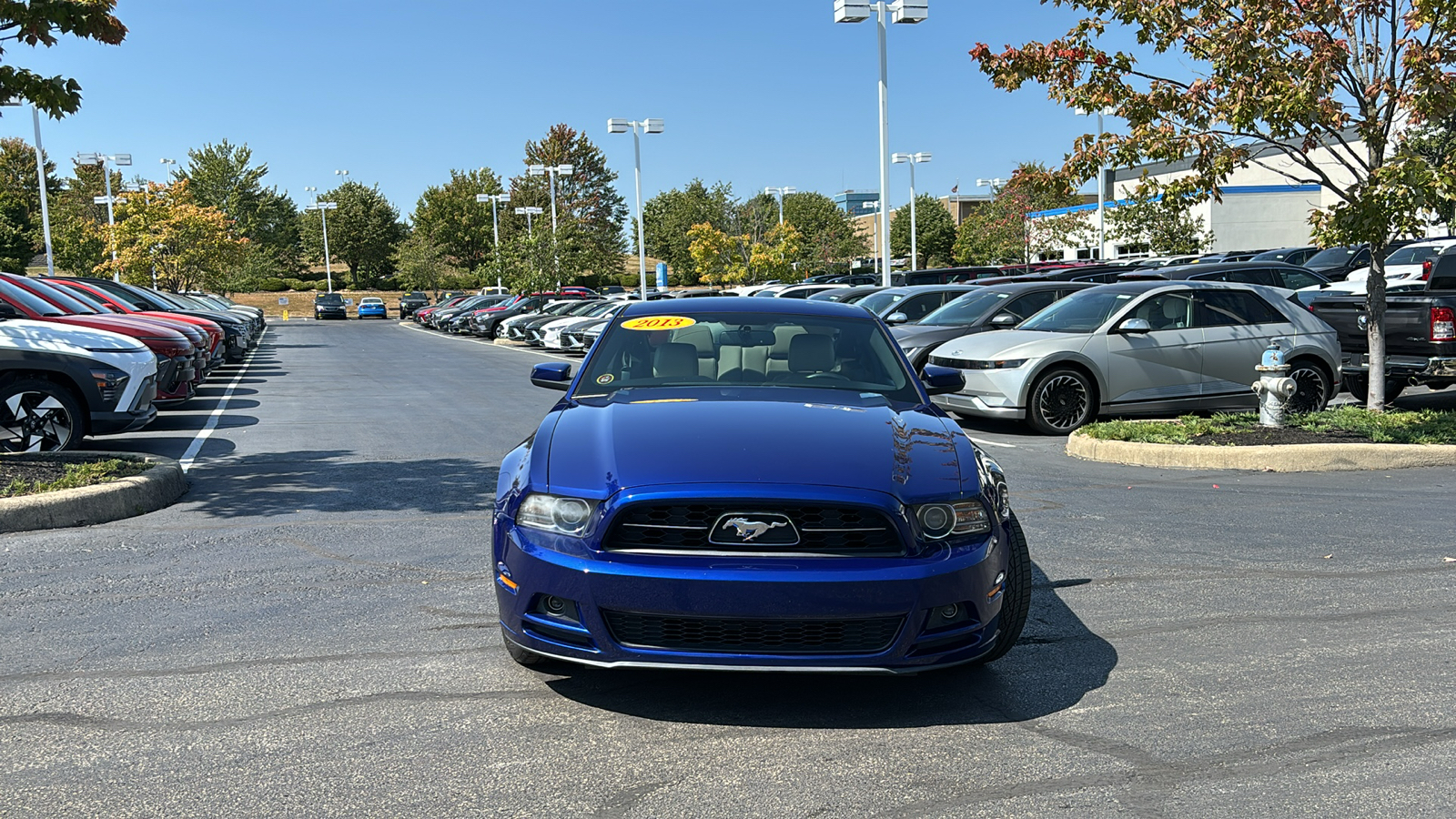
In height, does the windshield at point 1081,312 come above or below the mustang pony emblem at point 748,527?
above

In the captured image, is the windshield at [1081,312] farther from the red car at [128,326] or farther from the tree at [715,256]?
the tree at [715,256]

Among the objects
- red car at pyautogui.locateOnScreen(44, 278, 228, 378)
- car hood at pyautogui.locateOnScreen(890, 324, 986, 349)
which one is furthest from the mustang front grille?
red car at pyautogui.locateOnScreen(44, 278, 228, 378)

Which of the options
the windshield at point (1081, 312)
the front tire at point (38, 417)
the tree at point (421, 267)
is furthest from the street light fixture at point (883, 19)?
the tree at point (421, 267)

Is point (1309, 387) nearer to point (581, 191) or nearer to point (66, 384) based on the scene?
point (66, 384)

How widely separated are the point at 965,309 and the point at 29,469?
1213 centimetres

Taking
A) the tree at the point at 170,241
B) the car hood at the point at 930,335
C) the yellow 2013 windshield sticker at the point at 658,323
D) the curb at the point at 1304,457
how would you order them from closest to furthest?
the yellow 2013 windshield sticker at the point at 658,323 < the curb at the point at 1304,457 < the car hood at the point at 930,335 < the tree at the point at 170,241

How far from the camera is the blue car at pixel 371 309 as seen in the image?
69812 millimetres

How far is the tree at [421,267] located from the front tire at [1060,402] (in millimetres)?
74356

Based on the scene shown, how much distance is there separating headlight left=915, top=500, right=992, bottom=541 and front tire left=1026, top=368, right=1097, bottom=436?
28.3ft

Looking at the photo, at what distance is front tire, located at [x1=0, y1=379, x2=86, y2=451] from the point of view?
34.7ft

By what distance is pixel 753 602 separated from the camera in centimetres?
402

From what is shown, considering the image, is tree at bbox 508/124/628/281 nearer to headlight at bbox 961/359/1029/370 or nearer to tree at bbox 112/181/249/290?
tree at bbox 112/181/249/290

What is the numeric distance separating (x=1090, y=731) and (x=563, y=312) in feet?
112

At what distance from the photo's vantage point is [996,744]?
409 centimetres
